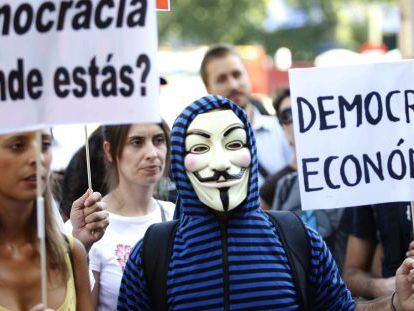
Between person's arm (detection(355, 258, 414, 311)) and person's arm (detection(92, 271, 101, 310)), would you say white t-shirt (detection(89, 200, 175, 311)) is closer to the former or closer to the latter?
person's arm (detection(92, 271, 101, 310))

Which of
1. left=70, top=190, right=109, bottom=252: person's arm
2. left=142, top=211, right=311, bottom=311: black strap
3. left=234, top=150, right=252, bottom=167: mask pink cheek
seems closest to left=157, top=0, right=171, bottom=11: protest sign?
left=70, top=190, right=109, bottom=252: person's arm

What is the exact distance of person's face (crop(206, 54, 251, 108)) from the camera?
26.6 feet

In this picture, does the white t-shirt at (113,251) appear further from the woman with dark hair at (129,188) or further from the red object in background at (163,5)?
the red object in background at (163,5)

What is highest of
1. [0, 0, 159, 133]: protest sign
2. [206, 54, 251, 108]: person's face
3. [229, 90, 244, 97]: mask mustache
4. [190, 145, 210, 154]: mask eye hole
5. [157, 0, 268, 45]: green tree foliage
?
[157, 0, 268, 45]: green tree foliage

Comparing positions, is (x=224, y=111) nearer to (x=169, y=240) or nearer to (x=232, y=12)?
(x=169, y=240)

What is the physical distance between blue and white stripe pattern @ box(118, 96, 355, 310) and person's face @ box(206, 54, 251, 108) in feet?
11.7

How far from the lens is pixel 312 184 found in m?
4.85

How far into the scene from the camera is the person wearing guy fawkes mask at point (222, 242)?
14.0 feet

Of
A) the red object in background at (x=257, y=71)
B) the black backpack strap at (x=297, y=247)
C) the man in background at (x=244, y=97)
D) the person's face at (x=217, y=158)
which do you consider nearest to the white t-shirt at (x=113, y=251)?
the person's face at (x=217, y=158)

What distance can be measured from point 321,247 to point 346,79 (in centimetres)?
88

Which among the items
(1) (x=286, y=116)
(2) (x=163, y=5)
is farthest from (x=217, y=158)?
(1) (x=286, y=116)

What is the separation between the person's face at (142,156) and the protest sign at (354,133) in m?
0.87

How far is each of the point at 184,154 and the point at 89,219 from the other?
0.56 m

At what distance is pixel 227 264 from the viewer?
4.29 meters
